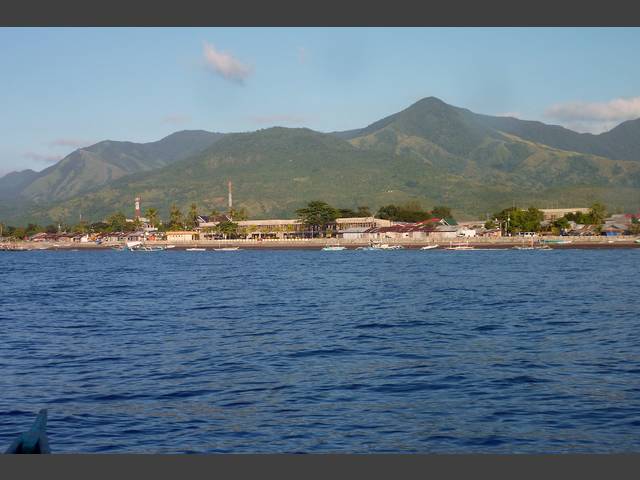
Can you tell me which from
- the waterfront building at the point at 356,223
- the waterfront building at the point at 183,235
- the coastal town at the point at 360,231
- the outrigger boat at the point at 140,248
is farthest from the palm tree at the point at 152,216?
the waterfront building at the point at 356,223

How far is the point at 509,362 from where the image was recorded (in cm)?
1984

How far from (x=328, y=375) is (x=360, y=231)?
128 meters

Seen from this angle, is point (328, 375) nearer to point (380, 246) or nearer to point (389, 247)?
point (380, 246)

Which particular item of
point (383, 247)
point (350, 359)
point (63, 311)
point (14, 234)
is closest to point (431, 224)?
point (383, 247)

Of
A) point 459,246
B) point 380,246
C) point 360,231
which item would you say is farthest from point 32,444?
point 360,231

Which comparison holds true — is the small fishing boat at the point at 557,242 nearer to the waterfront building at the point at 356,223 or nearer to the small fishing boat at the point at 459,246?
the small fishing boat at the point at 459,246

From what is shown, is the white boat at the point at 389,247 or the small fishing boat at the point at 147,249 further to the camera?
the small fishing boat at the point at 147,249

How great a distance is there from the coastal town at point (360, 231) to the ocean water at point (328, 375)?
9094 centimetres

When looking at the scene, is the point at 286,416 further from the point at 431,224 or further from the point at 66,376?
the point at 431,224

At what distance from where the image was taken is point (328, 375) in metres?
18.4

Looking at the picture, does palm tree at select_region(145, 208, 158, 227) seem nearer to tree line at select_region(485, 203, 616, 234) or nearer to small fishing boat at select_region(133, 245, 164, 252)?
small fishing boat at select_region(133, 245, 164, 252)

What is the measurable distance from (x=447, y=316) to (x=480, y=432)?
1650 cm

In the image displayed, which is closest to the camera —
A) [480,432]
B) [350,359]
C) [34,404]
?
[480,432]

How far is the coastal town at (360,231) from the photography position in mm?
130750
